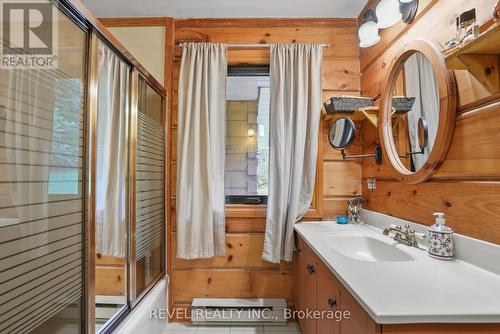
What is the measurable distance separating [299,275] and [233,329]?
2.14 ft

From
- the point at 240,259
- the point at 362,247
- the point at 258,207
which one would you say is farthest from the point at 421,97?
the point at 240,259

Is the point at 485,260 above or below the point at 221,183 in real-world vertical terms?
below

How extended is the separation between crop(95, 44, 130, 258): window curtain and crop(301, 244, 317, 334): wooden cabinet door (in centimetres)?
114

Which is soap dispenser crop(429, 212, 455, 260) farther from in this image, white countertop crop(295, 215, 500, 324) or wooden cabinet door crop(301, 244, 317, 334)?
wooden cabinet door crop(301, 244, 317, 334)

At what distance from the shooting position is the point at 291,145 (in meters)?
2.00

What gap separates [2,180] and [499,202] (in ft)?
5.86

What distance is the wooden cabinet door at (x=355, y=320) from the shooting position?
752 millimetres

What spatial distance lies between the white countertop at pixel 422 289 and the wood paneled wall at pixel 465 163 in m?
0.19

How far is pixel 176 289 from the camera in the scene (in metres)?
2.10

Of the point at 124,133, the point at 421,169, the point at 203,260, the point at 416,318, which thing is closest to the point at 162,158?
the point at 124,133

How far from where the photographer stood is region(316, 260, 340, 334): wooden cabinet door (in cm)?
108

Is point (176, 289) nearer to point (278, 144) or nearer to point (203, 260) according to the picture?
point (203, 260)


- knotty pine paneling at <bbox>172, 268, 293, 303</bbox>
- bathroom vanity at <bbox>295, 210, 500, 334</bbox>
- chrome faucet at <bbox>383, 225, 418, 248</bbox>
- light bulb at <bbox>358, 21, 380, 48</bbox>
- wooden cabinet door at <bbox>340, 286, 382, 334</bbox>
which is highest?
light bulb at <bbox>358, 21, 380, 48</bbox>

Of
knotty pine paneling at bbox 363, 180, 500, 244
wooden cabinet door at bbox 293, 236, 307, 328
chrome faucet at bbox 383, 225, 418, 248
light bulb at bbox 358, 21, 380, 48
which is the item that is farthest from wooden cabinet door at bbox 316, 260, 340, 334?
light bulb at bbox 358, 21, 380, 48
